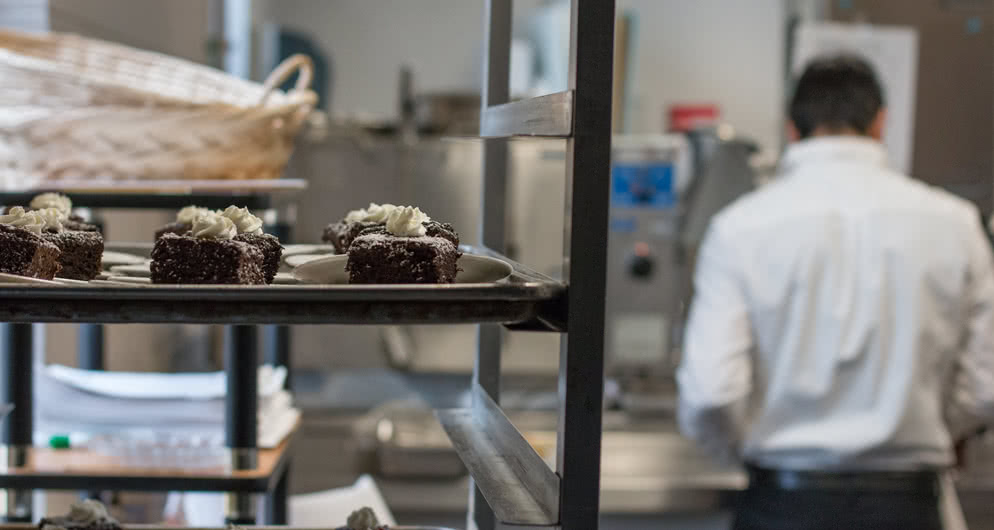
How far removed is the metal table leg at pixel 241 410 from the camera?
1526 mm

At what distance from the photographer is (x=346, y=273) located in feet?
3.03

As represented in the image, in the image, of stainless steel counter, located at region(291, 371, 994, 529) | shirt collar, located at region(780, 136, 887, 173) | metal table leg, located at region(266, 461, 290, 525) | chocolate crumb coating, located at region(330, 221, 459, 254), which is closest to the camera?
chocolate crumb coating, located at region(330, 221, 459, 254)

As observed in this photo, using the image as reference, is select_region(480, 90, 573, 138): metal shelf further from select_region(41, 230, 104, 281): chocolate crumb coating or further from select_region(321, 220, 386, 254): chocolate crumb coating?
select_region(41, 230, 104, 281): chocolate crumb coating

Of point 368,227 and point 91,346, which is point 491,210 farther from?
point 91,346

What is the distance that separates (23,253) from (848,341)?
2225mm

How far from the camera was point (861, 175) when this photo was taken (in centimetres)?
285

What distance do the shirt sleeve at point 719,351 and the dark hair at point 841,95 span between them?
42cm

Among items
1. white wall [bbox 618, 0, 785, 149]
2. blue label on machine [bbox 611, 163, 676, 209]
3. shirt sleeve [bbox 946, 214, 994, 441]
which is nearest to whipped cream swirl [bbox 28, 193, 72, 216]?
shirt sleeve [bbox 946, 214, 994, 441]

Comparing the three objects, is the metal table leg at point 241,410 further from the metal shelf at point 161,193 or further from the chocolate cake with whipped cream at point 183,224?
the chocolate cake with whipped cream at point 183,224

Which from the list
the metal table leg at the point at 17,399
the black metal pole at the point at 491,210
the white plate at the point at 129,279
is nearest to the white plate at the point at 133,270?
the white plate at the point at 129,279

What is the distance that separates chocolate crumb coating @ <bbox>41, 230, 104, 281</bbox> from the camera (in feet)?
3.22

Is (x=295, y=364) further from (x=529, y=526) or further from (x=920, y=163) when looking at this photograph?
(x=529, y=526)

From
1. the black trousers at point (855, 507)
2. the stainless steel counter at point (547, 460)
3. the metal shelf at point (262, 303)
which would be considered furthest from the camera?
the stainless steel counter at point (547, 460)

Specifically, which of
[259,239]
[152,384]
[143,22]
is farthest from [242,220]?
[143,22]
